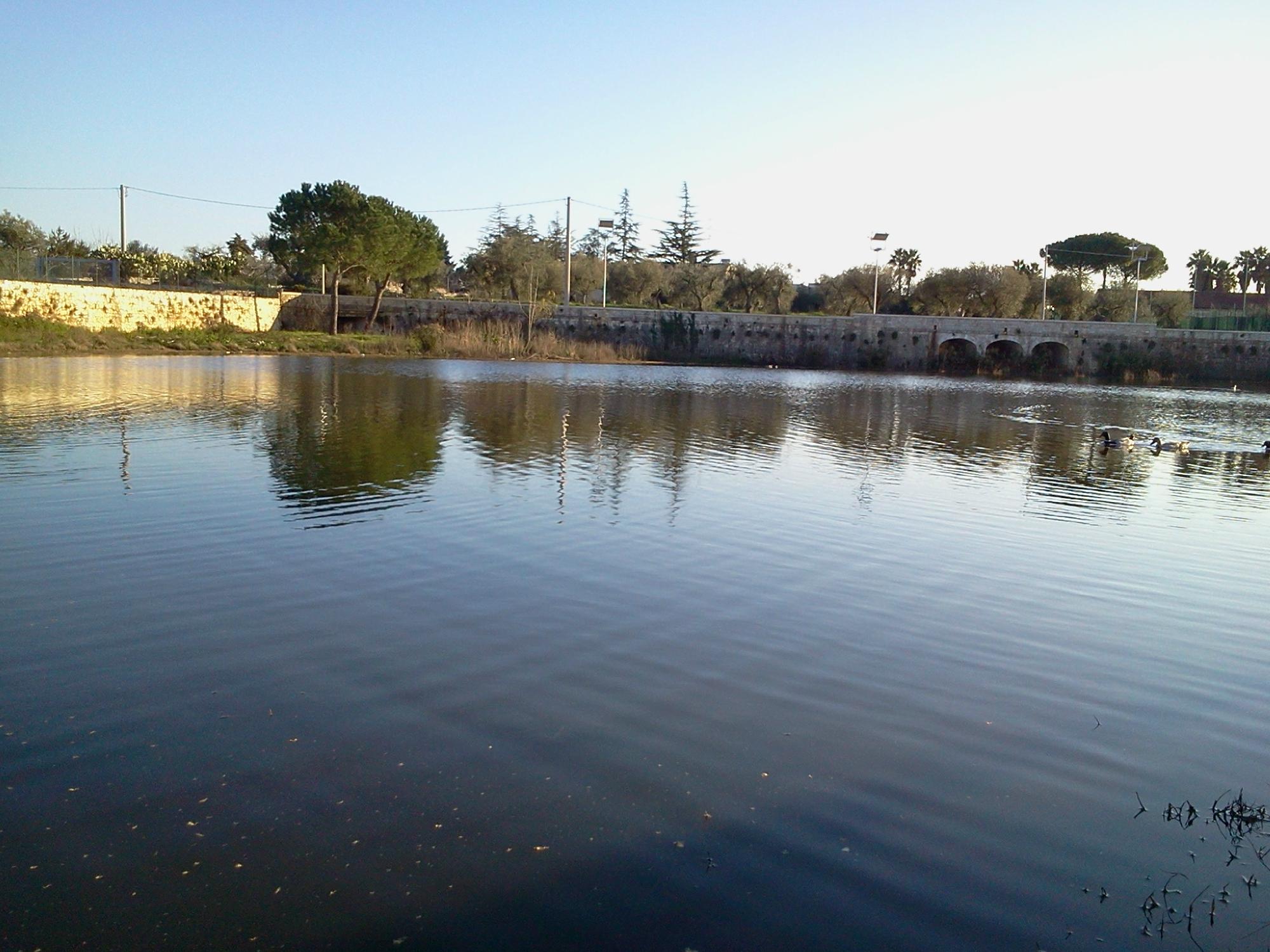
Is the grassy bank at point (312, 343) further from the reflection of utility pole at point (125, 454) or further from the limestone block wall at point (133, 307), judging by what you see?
the reflection of utility pole at point (125, 454)

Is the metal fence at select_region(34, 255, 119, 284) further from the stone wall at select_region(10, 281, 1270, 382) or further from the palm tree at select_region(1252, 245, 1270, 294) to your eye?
the palm tree at select_region(1252, 245, 1270, 294)

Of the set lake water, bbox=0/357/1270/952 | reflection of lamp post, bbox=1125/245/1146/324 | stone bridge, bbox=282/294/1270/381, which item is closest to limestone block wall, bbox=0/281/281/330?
stone bridge, bbox=282/294/1270/381

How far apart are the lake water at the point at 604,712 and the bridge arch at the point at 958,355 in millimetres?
53175

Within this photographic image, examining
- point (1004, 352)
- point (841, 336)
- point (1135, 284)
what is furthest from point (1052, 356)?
point (1135, 284)

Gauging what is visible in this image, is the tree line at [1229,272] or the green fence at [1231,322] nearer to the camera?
the green fence at [1231,322]

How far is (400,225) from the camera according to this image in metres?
61.9

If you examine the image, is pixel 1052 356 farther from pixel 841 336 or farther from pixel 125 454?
pixel 125 454

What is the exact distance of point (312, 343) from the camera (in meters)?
53.1

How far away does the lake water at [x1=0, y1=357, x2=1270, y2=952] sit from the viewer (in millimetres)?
4250

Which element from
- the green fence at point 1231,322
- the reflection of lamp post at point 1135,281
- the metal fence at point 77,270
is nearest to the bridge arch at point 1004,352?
the reflection of lamp post at point 1135,281

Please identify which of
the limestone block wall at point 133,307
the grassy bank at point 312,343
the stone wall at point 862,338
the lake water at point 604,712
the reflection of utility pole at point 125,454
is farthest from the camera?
the stone wall at point 862,338

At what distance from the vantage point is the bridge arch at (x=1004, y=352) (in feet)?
A: 213

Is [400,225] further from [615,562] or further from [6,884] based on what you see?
[6,884]

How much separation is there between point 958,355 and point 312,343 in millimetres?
41318
